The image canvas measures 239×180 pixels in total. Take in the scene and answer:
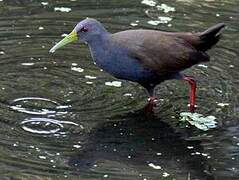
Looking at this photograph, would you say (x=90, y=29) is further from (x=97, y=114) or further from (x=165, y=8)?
(x=165, y=8)

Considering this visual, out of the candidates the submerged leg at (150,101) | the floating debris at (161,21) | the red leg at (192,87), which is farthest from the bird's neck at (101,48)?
the floating debris at (161,21)

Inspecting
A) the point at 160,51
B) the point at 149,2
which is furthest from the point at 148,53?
the point at 149,2

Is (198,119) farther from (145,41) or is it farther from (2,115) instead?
(2,115)

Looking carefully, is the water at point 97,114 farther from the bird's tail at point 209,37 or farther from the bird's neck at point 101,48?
the bird's tail at point 209,37

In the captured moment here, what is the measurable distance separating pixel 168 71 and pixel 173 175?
1626 millimetres

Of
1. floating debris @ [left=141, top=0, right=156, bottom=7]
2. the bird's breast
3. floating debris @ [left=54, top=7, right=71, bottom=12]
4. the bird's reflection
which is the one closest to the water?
the bird's reflection

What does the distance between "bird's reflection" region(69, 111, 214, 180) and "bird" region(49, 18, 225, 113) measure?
400 millimetres

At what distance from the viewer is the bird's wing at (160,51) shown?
8016 mm

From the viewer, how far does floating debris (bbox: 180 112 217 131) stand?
7770mm

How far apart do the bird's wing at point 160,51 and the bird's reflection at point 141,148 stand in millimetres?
566

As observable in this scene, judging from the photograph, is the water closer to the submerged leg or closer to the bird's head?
the submerged leg

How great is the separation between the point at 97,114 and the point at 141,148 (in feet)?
2.59

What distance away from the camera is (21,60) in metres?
9.25

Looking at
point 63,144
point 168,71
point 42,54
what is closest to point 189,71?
point 168,71
